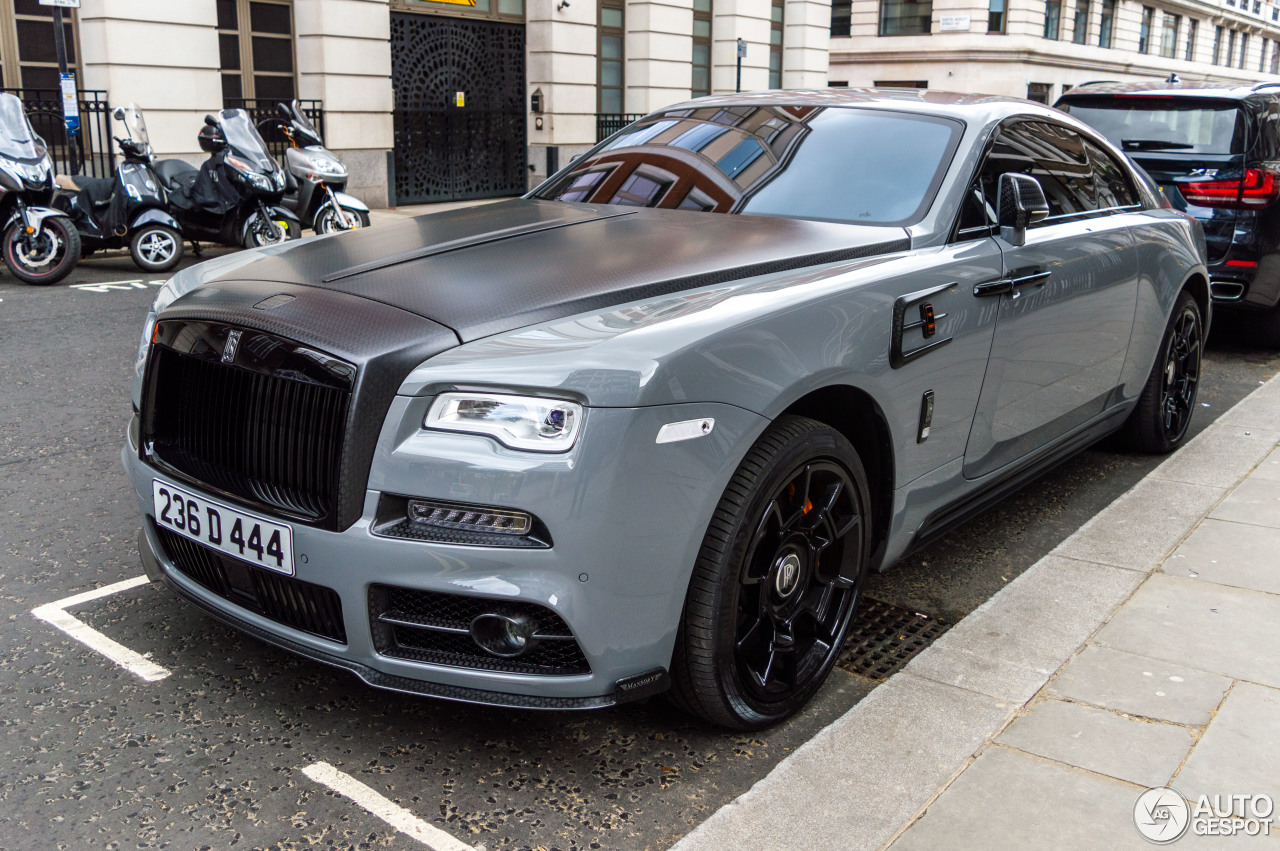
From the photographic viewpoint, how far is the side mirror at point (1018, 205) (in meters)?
3.77

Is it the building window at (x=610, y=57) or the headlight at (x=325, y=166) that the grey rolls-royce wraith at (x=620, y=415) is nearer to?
the headlight at (x=325, y=166)

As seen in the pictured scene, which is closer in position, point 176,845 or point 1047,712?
point 176,845

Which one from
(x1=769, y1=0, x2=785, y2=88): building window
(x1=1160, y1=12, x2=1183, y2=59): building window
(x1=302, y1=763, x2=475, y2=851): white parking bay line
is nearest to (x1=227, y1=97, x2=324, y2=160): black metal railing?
(x1=769, y1=0, x2=785, y2=88): building window

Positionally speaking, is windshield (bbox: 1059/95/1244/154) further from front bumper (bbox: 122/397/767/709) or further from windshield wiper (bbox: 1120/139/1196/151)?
front bumper (bbox: 122/397/767/709)

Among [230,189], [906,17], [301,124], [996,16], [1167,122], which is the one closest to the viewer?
[1167,122]

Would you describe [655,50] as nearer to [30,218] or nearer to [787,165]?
[30,218]

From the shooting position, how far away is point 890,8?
44.2m

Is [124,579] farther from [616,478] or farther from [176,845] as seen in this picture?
[616,478]

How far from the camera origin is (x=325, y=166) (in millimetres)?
11984

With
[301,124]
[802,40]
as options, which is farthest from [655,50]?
[301,124]

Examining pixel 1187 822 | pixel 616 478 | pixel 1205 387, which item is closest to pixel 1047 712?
pixel 1187 822

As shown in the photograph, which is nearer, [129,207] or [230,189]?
[129,207]

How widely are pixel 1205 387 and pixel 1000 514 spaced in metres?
3.29

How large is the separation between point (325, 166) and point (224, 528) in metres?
9.94
